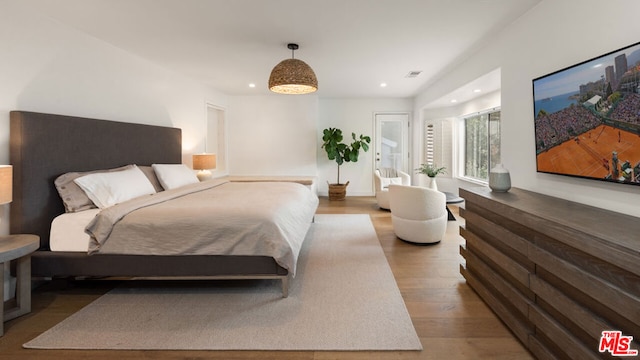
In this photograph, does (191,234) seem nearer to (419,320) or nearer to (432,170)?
(419,320)

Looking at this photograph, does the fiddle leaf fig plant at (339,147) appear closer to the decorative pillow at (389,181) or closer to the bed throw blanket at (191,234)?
the decorative pillow at (389,181)

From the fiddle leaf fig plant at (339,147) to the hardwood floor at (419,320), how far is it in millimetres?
3493

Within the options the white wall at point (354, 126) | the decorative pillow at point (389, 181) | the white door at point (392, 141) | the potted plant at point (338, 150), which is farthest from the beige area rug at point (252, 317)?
the white door at point (392, 141)

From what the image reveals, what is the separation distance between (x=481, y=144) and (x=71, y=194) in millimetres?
5891

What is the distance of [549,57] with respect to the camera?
227cm

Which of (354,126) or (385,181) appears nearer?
(385,181)

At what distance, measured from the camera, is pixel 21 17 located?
7.64 feet

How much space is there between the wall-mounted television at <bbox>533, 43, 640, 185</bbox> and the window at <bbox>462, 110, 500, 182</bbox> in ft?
9.35

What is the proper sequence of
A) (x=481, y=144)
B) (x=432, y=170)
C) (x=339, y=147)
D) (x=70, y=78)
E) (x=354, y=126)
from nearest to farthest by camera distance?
1. (x=70, y=78)
2. (x=432, y=170)
3. (x=481, y=144)
4. (x=339, y=147)
5. (x=354, y=126)

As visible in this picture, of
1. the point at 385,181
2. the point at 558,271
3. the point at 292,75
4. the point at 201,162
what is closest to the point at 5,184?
the point at 292,75

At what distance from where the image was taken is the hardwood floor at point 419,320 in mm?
1662

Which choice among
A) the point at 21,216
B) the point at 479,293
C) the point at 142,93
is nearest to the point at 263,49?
the point at 142,93

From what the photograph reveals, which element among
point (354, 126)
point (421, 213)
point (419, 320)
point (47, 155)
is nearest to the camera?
point (419, 320)

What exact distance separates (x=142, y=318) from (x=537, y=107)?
3.37m
